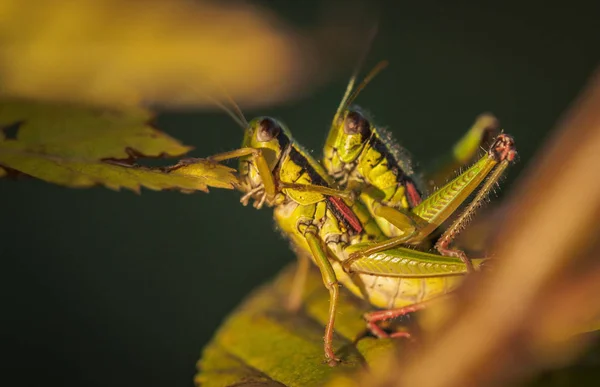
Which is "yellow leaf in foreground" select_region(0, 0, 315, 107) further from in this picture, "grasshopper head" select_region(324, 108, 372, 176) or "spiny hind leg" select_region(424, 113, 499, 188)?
"spiny hind leg" select_region(424, 113, 499, 188)

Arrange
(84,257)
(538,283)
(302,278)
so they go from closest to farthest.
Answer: (538,283) → (302,278) → (84,257)

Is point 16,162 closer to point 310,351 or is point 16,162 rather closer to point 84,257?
point 310,351

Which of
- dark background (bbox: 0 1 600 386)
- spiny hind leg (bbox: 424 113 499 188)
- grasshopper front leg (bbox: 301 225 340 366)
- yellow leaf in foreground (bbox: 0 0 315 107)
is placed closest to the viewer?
yellow leaf in foreground (bbox: 0 0 315 107)

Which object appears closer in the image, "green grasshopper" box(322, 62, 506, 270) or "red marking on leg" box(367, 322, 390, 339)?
"red marking on leg" box(367, 322, 390, 339)

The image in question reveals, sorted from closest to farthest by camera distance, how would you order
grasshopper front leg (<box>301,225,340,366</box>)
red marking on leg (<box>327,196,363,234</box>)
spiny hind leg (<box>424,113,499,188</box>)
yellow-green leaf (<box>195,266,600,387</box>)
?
yellow-green leaf (<box>195,266,600,387</box>), grasshopper front leg (<box>301,225,340,366</box>), red marking on leg (<box>327,196,363,234</box>), spiny hind leg (<box>424,113,499,188</box>)

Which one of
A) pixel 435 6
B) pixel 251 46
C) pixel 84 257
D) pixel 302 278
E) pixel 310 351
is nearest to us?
pixel 251 46

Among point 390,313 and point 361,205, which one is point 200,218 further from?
point 390,313

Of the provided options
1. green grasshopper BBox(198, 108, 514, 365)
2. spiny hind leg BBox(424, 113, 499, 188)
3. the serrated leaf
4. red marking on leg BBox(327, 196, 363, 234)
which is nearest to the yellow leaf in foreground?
the serrated leaf

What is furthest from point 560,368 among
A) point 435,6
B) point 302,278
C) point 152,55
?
point 435,6
